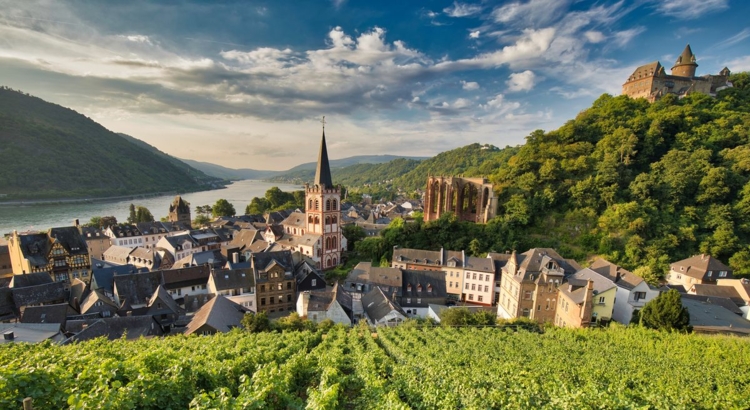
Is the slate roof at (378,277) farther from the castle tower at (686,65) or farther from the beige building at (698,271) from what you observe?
the castle tower at (686,65)

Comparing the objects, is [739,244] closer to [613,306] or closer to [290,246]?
[613,306]

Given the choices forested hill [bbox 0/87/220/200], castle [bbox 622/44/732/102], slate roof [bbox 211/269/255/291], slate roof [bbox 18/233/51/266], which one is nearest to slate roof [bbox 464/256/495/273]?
slate roof [bbox 211/269/255/291]

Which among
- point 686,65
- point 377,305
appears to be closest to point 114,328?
point 377,305

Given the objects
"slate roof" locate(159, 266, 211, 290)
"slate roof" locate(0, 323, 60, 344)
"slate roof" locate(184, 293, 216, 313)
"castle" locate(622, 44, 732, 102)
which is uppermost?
"castle" locate(622, 44, 732, 102)

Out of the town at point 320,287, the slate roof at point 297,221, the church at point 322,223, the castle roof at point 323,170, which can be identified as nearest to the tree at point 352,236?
the town at point 320,287

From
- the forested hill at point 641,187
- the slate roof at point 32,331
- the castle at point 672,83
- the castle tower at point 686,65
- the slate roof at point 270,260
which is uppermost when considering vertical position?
the castle tower at point 686,65

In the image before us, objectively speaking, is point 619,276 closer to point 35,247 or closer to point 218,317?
point 218,317

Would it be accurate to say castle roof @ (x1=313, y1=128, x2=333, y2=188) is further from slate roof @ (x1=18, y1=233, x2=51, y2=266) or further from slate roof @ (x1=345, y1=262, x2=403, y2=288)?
slate roof @ (x1=18, y1=233, x2=51, y2=266)
